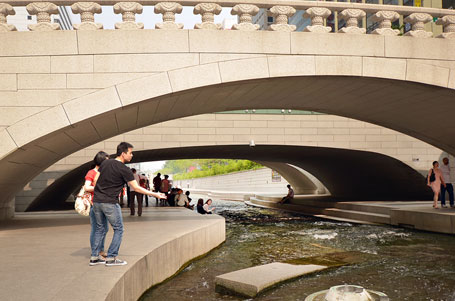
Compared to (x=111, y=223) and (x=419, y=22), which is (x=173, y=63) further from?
(x=419, y=22)

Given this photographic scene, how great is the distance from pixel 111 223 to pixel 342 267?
486 centimetres

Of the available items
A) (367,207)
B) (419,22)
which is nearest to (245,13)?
(419,22)

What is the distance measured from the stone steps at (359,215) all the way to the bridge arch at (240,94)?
452 centimetres

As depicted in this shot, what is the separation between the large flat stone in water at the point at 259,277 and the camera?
242 inches

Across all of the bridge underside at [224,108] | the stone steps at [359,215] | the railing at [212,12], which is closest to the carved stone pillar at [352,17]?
the railing at [212,12]

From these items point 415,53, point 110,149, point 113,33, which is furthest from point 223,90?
point 110,149

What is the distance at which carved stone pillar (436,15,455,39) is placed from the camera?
9847 mm

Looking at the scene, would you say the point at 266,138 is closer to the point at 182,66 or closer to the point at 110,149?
the point at 110,149

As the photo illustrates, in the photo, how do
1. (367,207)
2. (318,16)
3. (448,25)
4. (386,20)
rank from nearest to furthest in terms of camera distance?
(318,16)
(386,20)
(448,25)
(367,207)

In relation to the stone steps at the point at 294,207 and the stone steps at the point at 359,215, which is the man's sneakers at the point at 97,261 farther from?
the stone steps at the point at 294,207

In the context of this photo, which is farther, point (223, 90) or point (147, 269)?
point (223, 90)

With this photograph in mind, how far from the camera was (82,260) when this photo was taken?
5.73m

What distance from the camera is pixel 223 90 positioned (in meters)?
9.92

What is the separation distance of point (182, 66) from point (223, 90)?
157 centimetres
